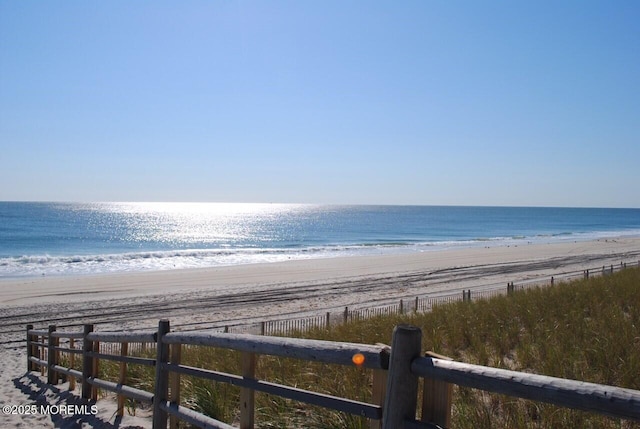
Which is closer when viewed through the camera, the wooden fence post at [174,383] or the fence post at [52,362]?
the wooden fence post at [174,383]

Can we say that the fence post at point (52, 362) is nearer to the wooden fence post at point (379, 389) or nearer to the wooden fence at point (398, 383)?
the wooden fence at point (398, 383)

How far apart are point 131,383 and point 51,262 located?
142 ft

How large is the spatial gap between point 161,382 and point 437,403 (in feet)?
12.2

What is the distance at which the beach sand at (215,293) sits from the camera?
11857 mm

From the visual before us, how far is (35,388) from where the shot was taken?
32.4 feet

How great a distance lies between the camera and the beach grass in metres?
4.59

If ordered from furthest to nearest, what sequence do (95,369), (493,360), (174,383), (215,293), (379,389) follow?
(215,293) < (95,369) < (493,360) < (174,383) < (379,389)

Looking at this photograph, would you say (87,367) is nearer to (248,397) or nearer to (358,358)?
(248,397)

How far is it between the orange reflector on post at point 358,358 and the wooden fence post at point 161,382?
301cm

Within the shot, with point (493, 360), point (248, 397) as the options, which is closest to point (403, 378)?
point (248, 397)

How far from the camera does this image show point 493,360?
6656mm

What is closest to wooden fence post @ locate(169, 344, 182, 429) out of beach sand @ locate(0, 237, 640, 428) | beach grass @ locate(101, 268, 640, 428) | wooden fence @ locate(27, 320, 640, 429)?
wooden fence @ locate(27, 320, 640, 429)

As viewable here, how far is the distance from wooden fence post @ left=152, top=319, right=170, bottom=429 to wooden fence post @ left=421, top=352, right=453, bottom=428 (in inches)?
139

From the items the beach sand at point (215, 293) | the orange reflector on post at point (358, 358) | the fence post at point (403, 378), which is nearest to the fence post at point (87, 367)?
the beach sand at point (215, 293)
